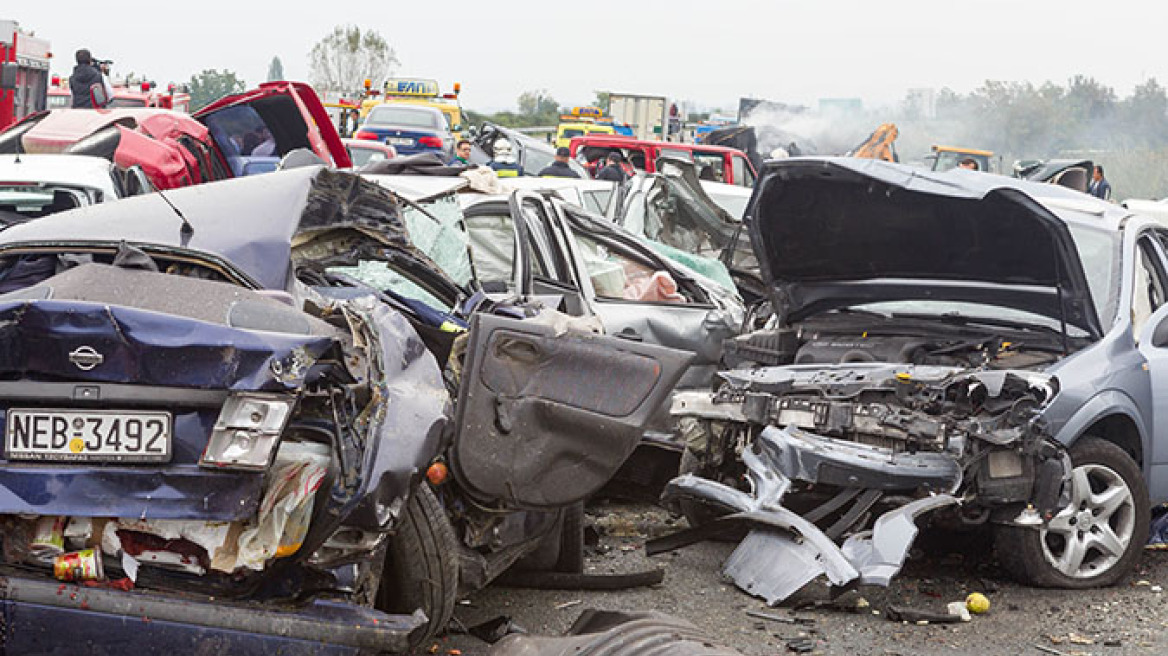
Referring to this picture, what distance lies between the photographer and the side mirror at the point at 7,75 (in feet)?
57.1

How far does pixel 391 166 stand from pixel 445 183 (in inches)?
74.1

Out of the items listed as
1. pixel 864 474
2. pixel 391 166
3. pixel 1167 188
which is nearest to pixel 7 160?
pixel 391 166

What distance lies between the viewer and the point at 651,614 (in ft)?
14.0

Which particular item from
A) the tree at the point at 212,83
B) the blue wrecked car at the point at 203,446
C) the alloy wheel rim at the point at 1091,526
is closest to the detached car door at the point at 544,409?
the blue wrecked car at the point at 203,446

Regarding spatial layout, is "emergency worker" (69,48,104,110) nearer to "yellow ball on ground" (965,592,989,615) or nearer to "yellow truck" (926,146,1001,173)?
"yellow ball on ground" (965,592,989,615)

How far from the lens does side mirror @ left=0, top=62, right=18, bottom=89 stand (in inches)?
685

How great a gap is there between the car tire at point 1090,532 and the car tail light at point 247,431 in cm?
406

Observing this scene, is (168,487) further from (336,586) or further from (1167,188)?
(1167,188)

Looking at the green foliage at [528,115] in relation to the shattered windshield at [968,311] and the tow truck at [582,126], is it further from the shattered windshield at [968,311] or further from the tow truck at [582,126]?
the shattered windshield at [968,311]

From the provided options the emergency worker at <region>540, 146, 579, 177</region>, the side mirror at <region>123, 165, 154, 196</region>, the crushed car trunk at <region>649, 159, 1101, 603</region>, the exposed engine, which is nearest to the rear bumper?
the crushed car trunk at <region>649, 159, 1101, 603</region>

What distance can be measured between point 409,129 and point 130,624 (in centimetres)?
2318

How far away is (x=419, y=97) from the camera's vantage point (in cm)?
3619

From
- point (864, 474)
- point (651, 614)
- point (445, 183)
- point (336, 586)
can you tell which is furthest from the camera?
point (445, 183)

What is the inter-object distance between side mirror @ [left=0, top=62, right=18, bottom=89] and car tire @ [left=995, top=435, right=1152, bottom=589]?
14547 mm
